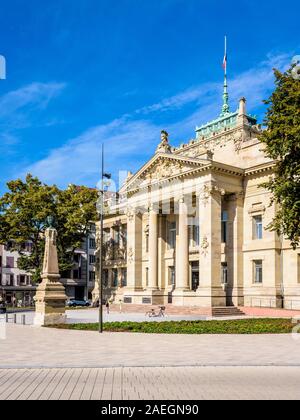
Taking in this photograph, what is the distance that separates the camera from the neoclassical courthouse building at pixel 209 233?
1866 inches

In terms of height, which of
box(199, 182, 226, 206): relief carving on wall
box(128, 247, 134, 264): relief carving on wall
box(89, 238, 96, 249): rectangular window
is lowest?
box(128, 247, 134, 264): relief carving on wall

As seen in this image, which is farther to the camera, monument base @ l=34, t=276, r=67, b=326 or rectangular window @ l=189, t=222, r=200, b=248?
rectangular window @ l=189, t=222, r=200, b=248

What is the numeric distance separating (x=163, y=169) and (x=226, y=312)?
18648 millimetres

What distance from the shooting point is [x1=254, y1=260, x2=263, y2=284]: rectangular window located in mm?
49281

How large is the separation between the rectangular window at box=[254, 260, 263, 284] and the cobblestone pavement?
3571 centimetres

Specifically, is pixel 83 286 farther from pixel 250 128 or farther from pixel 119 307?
pixel 250 128

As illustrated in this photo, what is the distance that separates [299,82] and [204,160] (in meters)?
19.2

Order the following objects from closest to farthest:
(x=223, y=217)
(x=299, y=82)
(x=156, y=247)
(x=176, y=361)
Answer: (x=176, y=361)
(x=299, y=82)
(x=223, y=217)
(x=156, y=247)

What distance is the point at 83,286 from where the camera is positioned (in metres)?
89.1

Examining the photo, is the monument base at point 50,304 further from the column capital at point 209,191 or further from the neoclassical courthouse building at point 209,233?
the column capital at point 209,191

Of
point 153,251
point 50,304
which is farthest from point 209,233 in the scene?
point 50,304

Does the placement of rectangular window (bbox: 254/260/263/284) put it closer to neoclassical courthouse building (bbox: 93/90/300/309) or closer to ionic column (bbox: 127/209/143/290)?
neoclassical courthouse building (bbox: 93/90/300/309)

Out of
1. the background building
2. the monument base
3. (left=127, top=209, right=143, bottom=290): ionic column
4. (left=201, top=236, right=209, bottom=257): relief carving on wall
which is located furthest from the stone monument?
the background building

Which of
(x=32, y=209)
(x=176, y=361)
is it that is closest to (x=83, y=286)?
(x=32, y=209)
